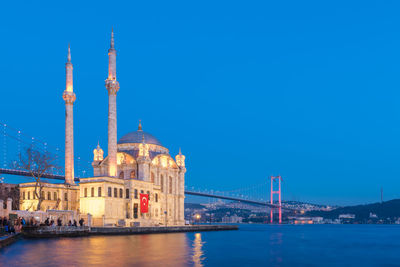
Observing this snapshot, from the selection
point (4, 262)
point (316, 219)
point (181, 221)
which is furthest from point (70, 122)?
point (316, 219)

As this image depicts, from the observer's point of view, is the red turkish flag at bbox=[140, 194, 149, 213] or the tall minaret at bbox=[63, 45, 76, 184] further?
the tall minaret at bbox=[63, 45, 76, 184]

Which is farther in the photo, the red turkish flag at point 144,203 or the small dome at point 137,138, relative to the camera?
the small dome at point 137,138

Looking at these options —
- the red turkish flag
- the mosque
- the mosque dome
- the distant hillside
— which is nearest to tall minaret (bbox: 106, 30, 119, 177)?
the mosque

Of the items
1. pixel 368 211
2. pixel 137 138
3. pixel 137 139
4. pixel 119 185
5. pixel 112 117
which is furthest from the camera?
pixel 368 211

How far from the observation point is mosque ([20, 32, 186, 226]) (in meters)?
48.6

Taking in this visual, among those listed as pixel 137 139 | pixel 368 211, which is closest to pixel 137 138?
pixel 137 139

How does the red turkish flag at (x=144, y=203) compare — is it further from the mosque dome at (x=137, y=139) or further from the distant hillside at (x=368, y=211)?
the distant hillside at (x=368, y=211)

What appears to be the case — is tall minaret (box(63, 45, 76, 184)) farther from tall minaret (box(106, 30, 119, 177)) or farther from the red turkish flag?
the red turkish flag

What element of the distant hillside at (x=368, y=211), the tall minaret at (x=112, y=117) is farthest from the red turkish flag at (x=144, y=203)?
the distant hillside at (x=368, y=211)

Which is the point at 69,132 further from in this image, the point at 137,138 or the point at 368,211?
the point at 368,211

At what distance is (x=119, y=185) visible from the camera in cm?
5034

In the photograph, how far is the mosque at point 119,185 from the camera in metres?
48.6

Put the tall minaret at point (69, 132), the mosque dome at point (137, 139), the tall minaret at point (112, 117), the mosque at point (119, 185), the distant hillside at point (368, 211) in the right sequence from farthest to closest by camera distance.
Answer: the distant hillside at point (368, 211), the mosque dome at point (137, 139), the tall minaret at point (69, 132), the tall minaret at point (112, 117), the mosque at point (119, 185)

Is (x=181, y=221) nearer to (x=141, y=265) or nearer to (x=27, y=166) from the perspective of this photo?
(x=27, y=166)
